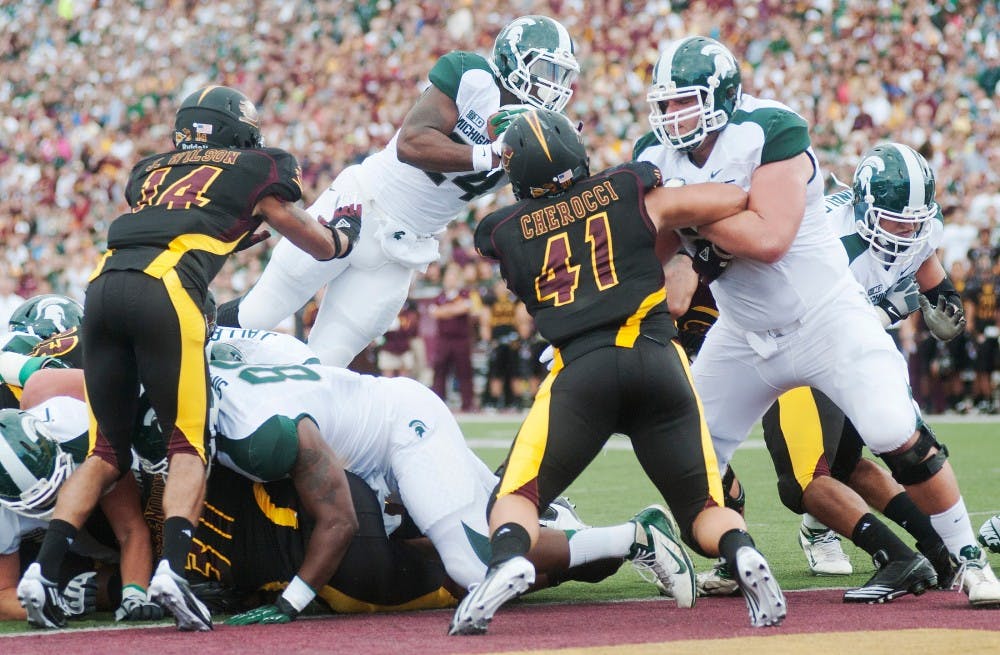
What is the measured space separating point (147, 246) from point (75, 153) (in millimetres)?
15324

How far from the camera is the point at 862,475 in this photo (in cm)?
546

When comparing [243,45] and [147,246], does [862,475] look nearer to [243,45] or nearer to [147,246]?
[147,246]

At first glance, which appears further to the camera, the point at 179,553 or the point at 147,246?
the point at 147,246

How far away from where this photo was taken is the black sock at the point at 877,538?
4840 mm

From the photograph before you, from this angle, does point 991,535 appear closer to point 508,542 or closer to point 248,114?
point 508,542

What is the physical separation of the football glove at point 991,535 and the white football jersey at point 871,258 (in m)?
0.97

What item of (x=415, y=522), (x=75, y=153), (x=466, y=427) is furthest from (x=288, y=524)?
(x=75, y=153)

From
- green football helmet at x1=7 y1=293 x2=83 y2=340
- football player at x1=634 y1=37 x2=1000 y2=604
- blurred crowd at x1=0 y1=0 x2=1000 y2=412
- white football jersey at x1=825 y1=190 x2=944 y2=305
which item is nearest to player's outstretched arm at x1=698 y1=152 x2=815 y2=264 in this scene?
football player at x1=634 y1=37 x2=1000 y2=604

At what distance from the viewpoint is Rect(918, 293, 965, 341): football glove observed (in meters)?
5.63

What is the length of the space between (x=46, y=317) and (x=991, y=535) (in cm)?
408

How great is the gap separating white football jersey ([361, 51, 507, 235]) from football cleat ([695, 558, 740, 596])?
207 cm

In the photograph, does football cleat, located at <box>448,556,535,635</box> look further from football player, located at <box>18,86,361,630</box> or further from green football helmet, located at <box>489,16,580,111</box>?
green football helmet, located at <box>489,16,580,111</box>

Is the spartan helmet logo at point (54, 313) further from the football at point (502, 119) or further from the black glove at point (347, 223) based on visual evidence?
the football at point (502, 119)

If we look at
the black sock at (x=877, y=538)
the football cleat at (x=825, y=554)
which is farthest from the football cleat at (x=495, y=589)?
the football cleat at (x=825, y=554)
